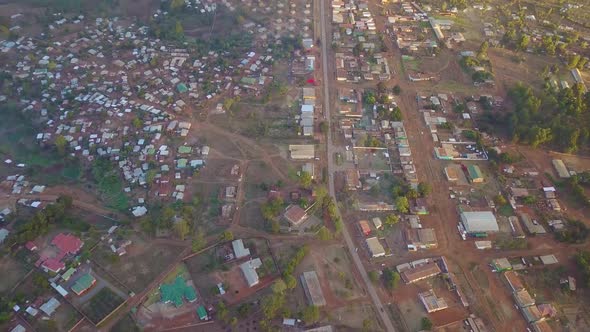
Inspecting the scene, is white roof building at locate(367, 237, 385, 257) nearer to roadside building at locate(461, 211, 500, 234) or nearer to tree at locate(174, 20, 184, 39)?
roadside building at locate(461, 211, 500, 234)

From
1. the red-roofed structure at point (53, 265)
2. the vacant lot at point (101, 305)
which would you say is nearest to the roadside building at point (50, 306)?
the vacant lot at point (101, 305)

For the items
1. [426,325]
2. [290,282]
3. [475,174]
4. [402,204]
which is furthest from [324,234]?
[475,174]

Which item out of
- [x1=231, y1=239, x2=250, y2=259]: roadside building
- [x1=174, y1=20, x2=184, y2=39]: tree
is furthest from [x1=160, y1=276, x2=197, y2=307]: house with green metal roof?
[x1=174, y1=20, x2=184, y2=39]: tree

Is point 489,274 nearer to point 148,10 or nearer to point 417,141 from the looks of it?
point 417,141

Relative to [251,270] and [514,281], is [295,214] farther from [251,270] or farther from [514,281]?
[514,281]

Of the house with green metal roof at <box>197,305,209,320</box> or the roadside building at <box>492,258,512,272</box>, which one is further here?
the roadside building at <box>492,258,512,272</box>

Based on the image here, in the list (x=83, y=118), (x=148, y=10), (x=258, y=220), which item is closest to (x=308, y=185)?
(x=258, y=220)

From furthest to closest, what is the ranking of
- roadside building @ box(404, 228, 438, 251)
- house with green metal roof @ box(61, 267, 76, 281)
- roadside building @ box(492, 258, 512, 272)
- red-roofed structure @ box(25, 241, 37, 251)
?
roadside building @ box(404, 228, 438, 251) < red-roofed structure @ box(25, 241, 37, 251) < roadside building @ box(492, 258, 512, 272) < house with green metal roof @ box(61, 267, 76, 281)
